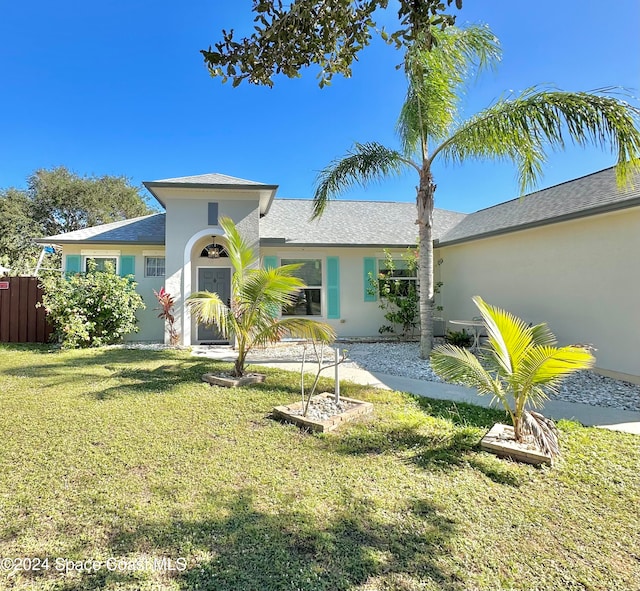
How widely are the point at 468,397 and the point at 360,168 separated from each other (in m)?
6.06

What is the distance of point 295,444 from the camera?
3.97 meters

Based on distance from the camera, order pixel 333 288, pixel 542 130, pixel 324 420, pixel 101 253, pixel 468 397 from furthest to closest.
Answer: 1. pixel 333 288
2. pixel 101 253
3. pixel 542 130
4. pixel 468 397
5. pixel 324 420

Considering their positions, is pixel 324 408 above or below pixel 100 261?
below

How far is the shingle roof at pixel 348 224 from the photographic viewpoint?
41.3 ft

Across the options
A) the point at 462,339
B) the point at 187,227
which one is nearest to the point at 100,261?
the point at 187,227

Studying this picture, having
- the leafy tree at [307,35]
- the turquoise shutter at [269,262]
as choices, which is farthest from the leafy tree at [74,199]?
the leafy tree at [307,35]

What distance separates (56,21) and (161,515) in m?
12.3

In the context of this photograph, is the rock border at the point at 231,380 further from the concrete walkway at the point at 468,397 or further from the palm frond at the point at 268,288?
the palm frond at the point at 268,288

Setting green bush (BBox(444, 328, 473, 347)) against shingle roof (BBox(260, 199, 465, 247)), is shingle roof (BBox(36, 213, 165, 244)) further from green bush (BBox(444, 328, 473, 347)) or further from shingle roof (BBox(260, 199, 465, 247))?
green bush (BBox(444, 328, 473, 347))

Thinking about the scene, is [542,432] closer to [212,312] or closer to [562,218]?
[212,312]

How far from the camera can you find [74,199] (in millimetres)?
25531

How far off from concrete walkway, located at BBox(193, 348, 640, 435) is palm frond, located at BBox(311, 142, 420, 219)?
15.4 ft

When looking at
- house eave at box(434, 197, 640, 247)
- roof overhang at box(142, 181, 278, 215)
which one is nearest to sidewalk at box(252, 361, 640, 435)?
house eave at box(434, 197, 640, 247)

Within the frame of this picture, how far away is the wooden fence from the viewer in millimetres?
10898
